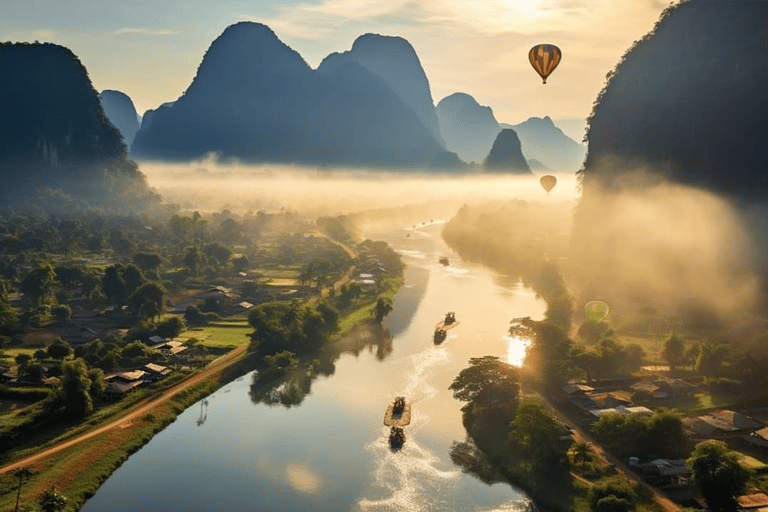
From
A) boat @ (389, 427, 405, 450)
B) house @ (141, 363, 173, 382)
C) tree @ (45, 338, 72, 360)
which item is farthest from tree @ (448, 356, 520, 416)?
tree @ (45, 338, 72, 360)

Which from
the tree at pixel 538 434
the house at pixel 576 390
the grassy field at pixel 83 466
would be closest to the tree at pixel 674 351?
the house at pixel 576 390

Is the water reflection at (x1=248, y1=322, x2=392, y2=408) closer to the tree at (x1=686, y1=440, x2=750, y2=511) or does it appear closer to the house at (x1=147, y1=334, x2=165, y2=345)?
the house at (x1=147, y1=334, x2=165, y2=345)

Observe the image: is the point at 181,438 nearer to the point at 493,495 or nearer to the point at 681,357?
the point at 493,495

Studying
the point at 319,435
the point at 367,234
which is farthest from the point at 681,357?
the point at 367,234

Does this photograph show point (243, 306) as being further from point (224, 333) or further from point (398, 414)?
point (398, 414)

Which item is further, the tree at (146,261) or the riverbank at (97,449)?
the tree at (146,261)

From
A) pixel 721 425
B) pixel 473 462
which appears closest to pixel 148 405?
pixel 473 462

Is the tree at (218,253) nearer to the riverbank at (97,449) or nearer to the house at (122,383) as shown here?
the riverbank at (97,449)
